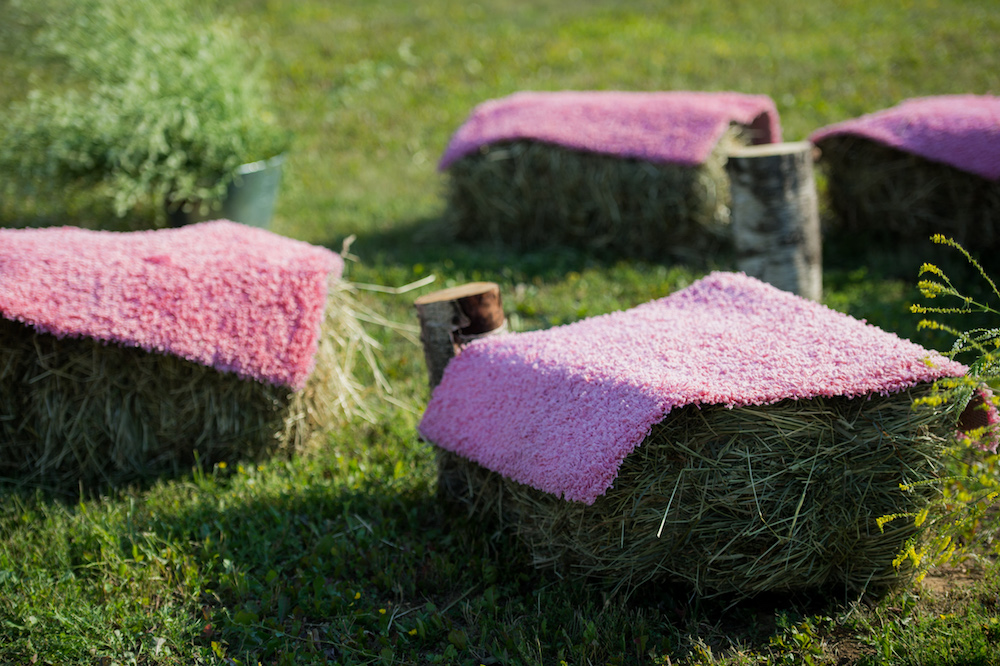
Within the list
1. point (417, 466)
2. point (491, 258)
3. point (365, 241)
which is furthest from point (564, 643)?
point (365, 241)

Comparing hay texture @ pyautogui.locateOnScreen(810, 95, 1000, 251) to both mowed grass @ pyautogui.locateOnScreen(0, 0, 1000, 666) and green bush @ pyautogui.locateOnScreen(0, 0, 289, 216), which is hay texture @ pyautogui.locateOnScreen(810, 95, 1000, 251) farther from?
green bush @ pyautogui.locateOnScreen(0, 0, 289, 216)

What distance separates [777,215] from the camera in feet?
17.5

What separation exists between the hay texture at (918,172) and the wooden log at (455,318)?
435cm

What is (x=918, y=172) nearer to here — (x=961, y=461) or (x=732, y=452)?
(x=961, y=461)

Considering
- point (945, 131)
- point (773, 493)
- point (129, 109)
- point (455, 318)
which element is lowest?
point (773, 493)

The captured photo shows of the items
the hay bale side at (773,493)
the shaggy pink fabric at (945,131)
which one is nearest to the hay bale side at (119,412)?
the hay bale side at (773,493)

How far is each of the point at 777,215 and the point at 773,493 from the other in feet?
9.74

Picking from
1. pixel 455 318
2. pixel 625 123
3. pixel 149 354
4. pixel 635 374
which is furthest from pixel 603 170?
pixel 635 374

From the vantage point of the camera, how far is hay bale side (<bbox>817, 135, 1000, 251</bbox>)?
6227 mm

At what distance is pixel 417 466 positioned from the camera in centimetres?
400

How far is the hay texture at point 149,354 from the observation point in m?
3.83

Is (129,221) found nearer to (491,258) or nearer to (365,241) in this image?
(365,241)

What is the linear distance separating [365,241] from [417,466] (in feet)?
13.2

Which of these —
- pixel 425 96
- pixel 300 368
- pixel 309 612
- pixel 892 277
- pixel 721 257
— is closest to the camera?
pixel 309 612
